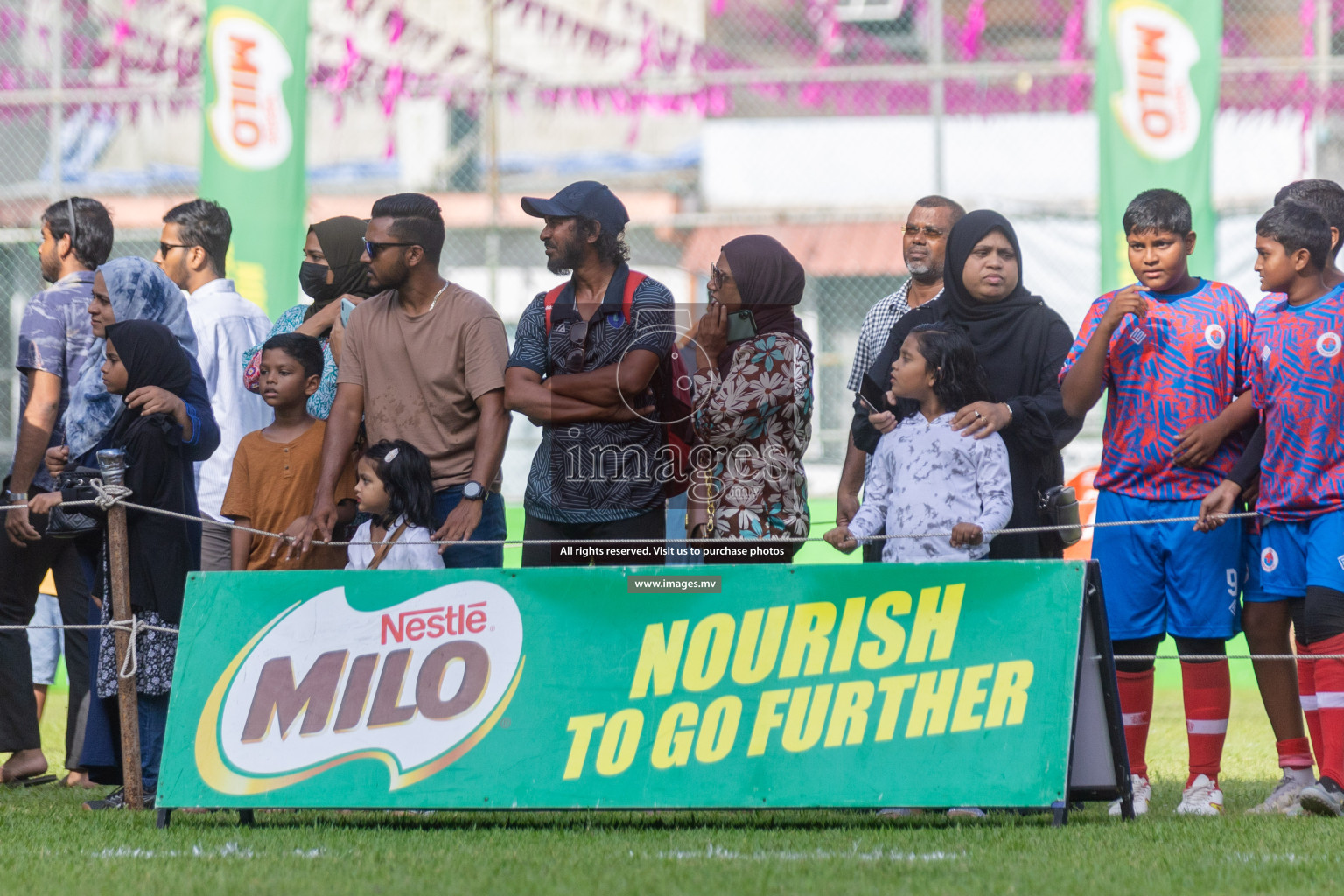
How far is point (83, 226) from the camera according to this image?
676cm

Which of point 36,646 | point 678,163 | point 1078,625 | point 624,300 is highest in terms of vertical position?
point 678,163

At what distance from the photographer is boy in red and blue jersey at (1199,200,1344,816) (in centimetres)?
526

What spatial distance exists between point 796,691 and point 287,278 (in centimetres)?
597

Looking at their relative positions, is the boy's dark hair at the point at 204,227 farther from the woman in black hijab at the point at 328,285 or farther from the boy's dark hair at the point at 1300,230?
the boy's dark hair at the point at 1300,230

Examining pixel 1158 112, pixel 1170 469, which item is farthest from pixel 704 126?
pixel 1170 469

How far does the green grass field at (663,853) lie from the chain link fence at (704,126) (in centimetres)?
546

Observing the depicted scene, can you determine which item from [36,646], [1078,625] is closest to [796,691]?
[1078,625]

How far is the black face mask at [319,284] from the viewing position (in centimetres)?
659

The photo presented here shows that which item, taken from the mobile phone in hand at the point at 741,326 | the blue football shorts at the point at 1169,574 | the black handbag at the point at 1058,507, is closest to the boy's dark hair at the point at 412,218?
the mobile phone in hand at the point at 741,326

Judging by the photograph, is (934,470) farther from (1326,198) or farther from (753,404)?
(1326,198)

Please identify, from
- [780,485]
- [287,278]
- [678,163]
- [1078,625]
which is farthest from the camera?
[678,163]

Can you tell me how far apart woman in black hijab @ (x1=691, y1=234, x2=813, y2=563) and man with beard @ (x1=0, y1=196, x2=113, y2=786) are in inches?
96.2

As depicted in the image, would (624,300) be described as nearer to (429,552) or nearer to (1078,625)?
(429,552)

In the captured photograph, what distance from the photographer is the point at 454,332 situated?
583 centimetres
